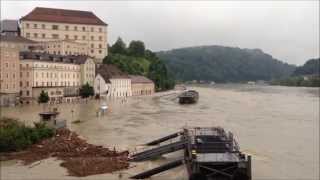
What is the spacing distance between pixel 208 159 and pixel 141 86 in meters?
110

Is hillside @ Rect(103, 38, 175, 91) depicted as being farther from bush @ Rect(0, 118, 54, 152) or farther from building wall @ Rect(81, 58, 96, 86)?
bush @ Rect(0, 118, 54, 152)

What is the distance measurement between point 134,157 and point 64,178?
645 cm

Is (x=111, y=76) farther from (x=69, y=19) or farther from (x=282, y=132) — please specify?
(x=282, y=132)

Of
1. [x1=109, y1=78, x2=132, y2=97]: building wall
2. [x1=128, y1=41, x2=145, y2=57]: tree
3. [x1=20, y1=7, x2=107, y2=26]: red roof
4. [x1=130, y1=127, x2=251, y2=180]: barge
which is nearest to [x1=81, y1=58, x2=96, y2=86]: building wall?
[x1=109, y1=78, x2=132, y2=97]: building wall

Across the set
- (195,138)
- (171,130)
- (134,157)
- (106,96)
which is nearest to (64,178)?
(134,157)

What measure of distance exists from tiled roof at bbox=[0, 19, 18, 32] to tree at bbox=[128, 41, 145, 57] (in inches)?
1703

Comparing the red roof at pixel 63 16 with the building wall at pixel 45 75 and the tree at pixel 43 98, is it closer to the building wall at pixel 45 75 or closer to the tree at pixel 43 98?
the building wall at pixel 45 75

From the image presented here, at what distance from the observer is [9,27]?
13550cm

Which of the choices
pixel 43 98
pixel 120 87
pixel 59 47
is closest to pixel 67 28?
pixel 59 47

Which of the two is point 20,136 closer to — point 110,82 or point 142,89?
point 110,82

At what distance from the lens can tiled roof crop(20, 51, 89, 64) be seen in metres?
96.8

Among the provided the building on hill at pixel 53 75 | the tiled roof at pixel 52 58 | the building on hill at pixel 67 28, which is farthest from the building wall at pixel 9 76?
the building on hill at pixel 67 28

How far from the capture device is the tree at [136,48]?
165387mm

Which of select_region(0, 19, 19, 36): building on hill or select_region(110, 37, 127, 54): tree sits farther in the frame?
select_region(110, 37, 127, 54): tree
